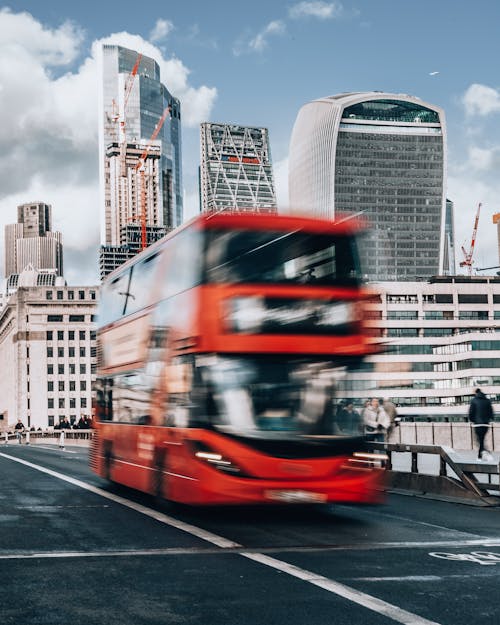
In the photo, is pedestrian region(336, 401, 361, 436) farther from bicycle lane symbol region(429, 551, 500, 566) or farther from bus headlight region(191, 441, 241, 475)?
bicycle lane symbol region(429, 551, 500, 566)

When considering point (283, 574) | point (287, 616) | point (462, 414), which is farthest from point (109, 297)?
point (462, 414)

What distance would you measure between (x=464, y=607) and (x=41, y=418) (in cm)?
16738

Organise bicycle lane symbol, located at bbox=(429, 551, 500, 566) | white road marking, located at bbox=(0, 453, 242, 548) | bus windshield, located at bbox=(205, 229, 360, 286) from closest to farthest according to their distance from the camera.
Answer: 1. bicycle lane symbol, located at bbox=(429, 551, 500, 566)
2. white road marking, located at bbox=(0, 453, 242, 548)
3. bus windshield, located at bbox=(205, 229, 360, 286)

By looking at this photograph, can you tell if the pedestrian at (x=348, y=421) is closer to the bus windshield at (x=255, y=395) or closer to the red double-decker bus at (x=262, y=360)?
the red double-decker bus at (x=262, y=360)

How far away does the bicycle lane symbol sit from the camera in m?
9.84

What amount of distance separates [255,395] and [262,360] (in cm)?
48

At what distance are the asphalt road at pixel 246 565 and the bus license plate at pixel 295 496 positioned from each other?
393 mm

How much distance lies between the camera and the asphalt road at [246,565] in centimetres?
717

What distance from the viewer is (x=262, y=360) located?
1287 cm

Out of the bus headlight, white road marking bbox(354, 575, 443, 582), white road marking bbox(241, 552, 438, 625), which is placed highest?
the bus headlight

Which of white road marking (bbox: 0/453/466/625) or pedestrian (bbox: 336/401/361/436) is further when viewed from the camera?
pedestrian (bbox: 336/401/361/436)

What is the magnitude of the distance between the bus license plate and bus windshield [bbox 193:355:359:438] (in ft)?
2.56

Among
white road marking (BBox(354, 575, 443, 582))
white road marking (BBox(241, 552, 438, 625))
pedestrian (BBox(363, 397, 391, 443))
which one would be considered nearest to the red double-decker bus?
white road marking (BBox(241, 552, 438, 625))

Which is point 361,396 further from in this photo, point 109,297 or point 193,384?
point 109,297
